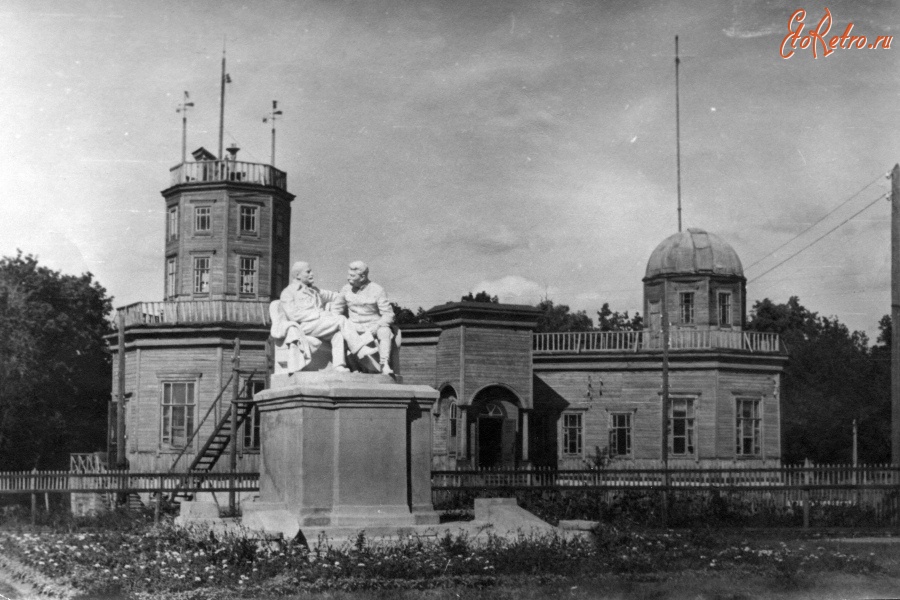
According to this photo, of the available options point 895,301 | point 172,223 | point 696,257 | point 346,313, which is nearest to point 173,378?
point 172,223

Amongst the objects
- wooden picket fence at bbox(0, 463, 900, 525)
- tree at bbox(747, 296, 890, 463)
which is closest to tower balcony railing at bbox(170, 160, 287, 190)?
wooden picket fence at bbox(0, 463, 900, 525)

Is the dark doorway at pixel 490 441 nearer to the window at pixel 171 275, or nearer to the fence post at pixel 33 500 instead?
the window at pixel 171 275

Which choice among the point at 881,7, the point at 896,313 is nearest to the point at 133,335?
the point at 896,313

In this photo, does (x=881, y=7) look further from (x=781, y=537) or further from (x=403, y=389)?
(x=403, y=389)

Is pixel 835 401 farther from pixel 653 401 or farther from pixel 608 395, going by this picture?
pixel 608 395

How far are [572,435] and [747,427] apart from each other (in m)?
5.88

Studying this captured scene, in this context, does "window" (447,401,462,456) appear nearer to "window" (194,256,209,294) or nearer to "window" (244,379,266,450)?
"window" (244,379,266,450)

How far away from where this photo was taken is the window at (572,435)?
39.6 metres

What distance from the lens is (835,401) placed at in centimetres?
5588

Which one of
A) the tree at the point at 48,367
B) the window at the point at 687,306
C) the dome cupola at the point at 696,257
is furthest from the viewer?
the dome cupola at the point at 696,257

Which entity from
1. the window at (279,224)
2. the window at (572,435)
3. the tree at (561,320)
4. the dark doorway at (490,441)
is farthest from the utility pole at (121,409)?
the tree at (561,320)

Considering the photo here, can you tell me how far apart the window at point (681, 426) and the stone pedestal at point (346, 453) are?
82.3 feet

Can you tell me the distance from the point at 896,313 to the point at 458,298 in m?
17.7

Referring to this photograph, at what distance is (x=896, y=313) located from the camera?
23.9 m
